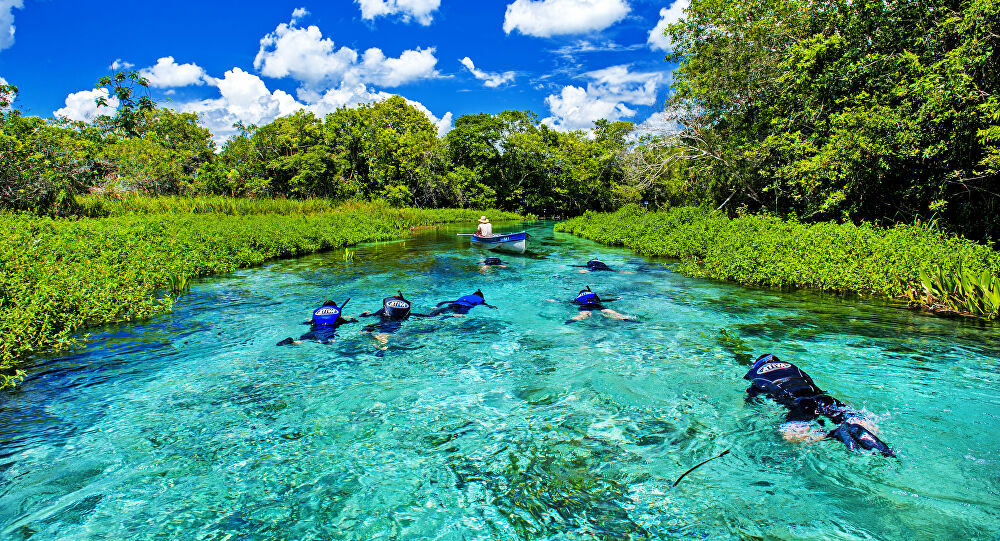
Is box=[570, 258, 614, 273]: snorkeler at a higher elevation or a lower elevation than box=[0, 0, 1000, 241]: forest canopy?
lower

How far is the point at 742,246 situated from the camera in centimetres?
1528

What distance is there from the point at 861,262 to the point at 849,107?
6.64 meters

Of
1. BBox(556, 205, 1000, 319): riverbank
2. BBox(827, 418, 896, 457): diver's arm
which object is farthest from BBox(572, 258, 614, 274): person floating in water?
BBox(827, 418, 896, 457): diver's arm

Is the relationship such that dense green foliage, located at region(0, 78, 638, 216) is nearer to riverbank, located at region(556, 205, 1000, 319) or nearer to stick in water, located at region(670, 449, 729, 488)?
riverbank, located at region(556, 205, 1000, 319)

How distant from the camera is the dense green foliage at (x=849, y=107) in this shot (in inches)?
455

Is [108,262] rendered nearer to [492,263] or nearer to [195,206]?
[492,263]

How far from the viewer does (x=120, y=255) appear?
505 inches

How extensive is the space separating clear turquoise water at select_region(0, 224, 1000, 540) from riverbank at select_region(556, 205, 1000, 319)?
1.09 meters

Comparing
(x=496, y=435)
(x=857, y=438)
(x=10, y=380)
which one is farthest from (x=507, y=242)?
(x=857, y=438)

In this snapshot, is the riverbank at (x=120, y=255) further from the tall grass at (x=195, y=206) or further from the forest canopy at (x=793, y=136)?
the forest canopy at (x=793, y=136)

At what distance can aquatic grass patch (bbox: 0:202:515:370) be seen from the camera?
812 cm

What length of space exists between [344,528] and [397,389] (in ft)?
9.49

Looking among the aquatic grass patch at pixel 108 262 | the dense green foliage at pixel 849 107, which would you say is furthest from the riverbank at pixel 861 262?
the aquatic grass patch at pixel 108 262

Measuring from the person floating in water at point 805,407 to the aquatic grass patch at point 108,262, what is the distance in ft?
33.7
